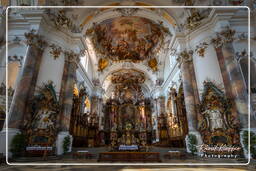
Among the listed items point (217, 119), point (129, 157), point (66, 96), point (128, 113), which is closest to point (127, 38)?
point (66, 96)

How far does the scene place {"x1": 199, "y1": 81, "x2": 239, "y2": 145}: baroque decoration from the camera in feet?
25.6

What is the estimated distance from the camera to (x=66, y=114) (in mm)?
9867

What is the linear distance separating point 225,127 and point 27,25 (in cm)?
1392

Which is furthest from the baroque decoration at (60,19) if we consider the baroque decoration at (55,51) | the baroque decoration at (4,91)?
the baroque decoration at (4,91)

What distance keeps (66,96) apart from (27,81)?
8.13ft

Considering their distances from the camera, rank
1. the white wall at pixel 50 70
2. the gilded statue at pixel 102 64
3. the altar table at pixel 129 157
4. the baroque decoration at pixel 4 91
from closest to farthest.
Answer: the altar table at pixel 129 157 < the baroque decoration at pixel 4 91 < the white wall at pixel 50 70 < the gilded statue at pixel 102 64

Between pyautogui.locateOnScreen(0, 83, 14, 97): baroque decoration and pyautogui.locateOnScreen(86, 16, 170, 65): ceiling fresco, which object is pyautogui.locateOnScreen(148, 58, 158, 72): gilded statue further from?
pyautogui.locateOnScreen(0, 83, 14, 97): baroque decoration

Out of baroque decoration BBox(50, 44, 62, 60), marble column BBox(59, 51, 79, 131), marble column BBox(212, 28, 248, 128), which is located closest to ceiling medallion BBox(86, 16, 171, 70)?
marble column BBox(59, 51, 79, 131)

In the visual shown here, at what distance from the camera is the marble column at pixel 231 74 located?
25.7 feet

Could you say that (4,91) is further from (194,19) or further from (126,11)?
(194,19)

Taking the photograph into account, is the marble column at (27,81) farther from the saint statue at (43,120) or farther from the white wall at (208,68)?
the white wall at (208,68)

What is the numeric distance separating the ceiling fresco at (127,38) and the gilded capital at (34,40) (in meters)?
5.28

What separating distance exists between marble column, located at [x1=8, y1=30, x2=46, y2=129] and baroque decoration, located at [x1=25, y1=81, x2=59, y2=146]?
0.41 m

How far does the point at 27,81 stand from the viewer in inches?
331
